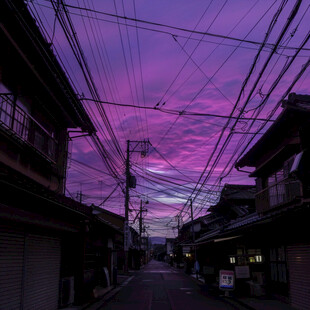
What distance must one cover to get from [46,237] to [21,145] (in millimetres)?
3702

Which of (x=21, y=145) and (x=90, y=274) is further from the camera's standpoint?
(x=90, y=274)

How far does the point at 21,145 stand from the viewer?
9.95 m

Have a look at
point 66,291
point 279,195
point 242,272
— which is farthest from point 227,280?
point 66,291

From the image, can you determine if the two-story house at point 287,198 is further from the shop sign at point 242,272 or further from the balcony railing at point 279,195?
the shop sign at point 242,272

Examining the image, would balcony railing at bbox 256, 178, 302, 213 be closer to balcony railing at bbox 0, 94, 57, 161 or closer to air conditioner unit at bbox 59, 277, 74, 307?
air conditioner unit at bbox 59, 277, 74, 307

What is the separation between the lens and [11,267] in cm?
902

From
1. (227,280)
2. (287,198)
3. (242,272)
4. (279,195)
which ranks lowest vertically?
(227,280)

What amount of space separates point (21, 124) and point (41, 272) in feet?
16.1

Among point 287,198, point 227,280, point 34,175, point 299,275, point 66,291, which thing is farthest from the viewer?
point 227,280

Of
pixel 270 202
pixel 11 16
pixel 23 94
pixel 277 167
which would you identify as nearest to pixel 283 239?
pixel 270 202

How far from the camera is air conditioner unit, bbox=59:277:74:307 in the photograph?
13.2m

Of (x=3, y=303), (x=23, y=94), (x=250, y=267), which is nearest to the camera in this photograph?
(x=3, y=303)

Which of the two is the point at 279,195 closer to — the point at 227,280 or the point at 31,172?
the point at 227,280

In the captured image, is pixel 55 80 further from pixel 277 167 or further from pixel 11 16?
pixel 277 167
